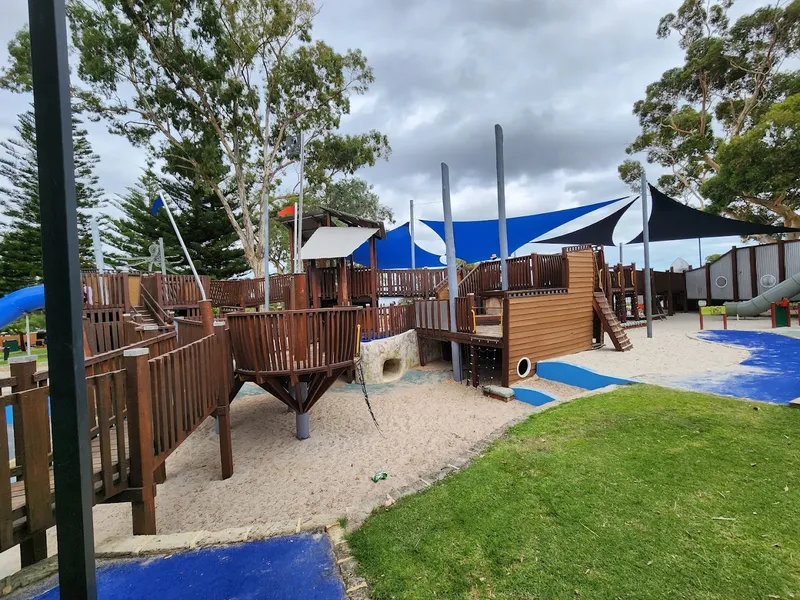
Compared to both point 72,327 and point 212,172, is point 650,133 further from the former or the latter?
point 72,327

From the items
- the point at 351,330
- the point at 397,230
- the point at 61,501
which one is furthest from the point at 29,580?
the point at 397,230

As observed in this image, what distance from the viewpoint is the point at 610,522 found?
2488mm

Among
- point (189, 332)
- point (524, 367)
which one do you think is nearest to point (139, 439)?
point (189, 332)

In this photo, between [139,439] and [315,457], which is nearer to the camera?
[139,439]

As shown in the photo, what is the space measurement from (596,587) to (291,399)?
227 inches

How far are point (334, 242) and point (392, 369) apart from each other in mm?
4498

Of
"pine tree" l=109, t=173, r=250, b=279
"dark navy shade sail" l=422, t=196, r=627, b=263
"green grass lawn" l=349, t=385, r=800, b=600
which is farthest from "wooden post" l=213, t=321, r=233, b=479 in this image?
"pine tree" l=109, t=173, r=250, b=279

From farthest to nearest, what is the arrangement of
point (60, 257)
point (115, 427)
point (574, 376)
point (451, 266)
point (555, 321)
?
point (451, 266) → point (555, 321) → point (574, 376) → point (115, 427) → point (60, 257)

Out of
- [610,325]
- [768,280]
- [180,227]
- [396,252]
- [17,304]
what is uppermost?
[180,227]

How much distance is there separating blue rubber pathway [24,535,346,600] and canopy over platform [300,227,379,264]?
918cm

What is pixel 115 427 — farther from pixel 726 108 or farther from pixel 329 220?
pixel 726 108

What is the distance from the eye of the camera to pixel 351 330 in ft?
21.1

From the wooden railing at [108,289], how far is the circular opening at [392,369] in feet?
25.0

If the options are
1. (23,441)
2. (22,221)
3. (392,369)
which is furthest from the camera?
(22,221)
